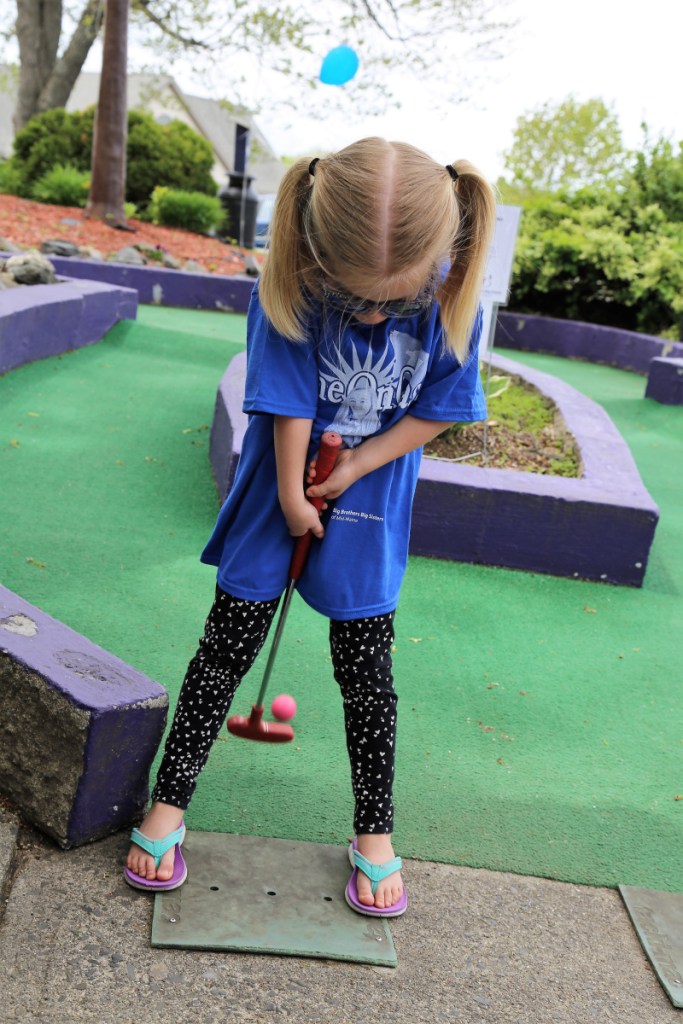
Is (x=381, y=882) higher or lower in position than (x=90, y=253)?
lower

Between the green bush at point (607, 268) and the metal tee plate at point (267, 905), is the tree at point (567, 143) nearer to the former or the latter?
the green bush at point (607, 268)

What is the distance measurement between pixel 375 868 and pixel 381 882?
0.03 meters

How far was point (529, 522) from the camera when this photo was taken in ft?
12.6

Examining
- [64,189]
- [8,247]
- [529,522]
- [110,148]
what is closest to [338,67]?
[529,522]

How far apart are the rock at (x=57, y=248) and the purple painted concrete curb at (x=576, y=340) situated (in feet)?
15.3

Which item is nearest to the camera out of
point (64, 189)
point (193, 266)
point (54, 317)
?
point (54, 317)

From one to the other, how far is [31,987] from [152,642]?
131 cm

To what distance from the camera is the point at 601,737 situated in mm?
2727

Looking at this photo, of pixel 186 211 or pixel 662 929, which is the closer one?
pixel 662 929

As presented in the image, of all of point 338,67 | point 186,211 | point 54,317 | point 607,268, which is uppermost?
point 338,67

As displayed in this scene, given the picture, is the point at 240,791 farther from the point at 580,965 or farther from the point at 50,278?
the point at 50,278

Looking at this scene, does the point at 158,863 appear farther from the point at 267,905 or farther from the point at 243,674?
the point at 243,674

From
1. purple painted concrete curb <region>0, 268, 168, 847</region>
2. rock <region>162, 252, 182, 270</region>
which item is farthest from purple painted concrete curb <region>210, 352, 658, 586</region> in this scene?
rock <region>162, 252, 182, 270</region>

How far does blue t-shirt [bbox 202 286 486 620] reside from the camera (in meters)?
1.80
